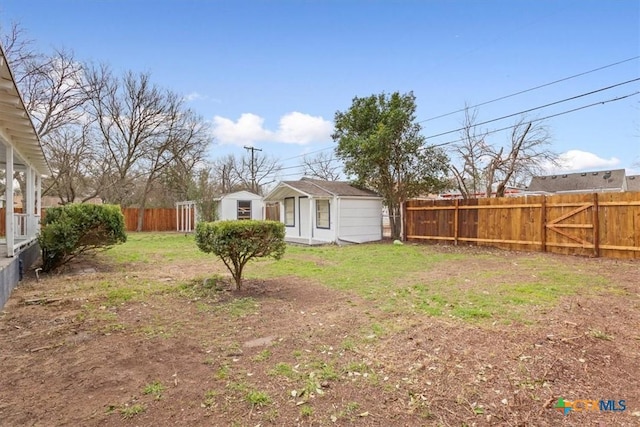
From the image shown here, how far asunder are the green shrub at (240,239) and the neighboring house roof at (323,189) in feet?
27.6

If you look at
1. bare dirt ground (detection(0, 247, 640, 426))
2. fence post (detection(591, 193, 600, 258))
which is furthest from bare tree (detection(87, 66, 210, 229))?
fence post (detection(591, 193, 600, 258))

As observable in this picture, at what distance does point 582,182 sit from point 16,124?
1293 inches

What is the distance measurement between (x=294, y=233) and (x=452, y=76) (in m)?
9.21

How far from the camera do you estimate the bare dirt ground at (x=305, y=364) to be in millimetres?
2281

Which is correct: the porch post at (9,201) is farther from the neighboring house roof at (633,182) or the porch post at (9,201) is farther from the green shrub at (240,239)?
the neighboring house roof at (633,182)

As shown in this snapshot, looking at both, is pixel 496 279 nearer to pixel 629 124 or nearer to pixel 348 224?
pixel 348 224

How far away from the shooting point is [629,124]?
11562 mm

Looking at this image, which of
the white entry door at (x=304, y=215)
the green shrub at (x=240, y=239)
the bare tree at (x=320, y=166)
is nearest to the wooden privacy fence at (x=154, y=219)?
the bare tree at (x=320, y=166)

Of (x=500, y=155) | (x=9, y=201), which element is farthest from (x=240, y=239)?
(x=500, y=155)

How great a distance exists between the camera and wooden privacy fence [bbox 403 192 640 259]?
28.6 feet

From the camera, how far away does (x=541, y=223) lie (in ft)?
33.3

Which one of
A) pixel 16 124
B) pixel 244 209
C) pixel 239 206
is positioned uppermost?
pixel 16 124

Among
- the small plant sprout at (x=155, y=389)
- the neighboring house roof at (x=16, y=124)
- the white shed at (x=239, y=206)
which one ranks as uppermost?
the neighboring house roof at (x=16, y=124)

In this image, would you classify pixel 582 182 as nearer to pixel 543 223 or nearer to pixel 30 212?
pixel 543 223
